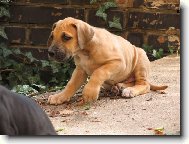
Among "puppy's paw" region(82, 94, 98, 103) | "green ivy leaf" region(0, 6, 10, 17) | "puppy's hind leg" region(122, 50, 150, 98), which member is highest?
"green ivy leaf" region(0, 6, 10, 17)

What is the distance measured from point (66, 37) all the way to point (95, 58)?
0.16 m

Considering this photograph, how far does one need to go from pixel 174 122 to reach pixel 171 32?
240 mm

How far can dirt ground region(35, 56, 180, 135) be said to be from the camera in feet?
6.30

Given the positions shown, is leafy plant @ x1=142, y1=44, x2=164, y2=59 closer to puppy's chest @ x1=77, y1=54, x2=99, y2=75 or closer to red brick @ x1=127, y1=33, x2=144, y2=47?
red brick @ x1=127, y1=33, x2=144, y2=47

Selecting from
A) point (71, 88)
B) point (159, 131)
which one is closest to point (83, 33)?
point (71, 88)

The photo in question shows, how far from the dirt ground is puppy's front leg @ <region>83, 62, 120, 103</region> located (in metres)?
0.03

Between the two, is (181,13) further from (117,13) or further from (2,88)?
(2,88)

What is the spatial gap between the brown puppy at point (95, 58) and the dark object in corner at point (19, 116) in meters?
0.29

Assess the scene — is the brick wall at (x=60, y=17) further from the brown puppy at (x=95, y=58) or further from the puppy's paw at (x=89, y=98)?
the puppy's paw at (x=89, y=98)

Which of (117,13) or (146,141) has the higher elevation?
(117,13)

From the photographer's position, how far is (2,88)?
1785mm

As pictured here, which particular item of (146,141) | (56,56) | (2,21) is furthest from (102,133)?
(2,21)

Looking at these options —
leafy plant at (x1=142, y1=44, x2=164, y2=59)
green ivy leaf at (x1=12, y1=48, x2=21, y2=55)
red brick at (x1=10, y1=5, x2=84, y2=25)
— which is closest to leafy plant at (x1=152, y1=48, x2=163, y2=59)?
leafy plant at (x1=142, y1=44, x2=164, y2=59)

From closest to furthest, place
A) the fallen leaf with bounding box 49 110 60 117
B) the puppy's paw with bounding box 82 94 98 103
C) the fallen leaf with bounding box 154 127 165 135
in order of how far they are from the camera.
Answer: the fallen leaf with bounding box 154 127 165 135 → the fallen leaf with bounding box 49 110 60 117 → the puppy's paw with bounding box 82 94 98 103
